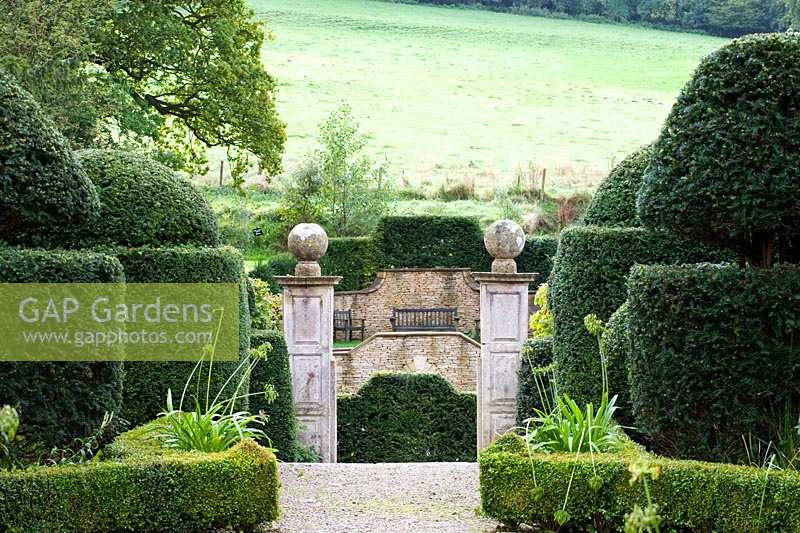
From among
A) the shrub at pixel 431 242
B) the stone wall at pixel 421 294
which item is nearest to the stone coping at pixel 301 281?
the stone wall at pixel 421 294

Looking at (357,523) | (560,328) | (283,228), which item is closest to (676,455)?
(357,523)

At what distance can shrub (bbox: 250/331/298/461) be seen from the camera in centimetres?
1128

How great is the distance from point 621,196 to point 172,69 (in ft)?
45.0

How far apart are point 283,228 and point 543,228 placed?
6.97m

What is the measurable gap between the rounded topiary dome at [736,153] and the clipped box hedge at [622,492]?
154 cm

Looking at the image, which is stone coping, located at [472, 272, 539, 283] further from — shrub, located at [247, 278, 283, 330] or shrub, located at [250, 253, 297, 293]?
shrub, located at [250, 253, 297, 293]

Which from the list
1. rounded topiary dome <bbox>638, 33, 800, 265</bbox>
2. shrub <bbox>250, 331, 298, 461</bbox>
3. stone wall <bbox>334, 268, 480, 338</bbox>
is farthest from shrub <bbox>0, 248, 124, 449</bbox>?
stone wall <bbox>334, 268, 480, 338</bbox>

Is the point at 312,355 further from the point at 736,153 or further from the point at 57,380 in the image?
the point at 736,153

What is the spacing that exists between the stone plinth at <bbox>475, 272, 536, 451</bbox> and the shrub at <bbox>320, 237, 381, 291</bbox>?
13075 millimetres

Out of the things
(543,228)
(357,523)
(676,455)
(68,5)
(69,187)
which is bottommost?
(543,228)

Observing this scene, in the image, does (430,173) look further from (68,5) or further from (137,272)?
(137,272)

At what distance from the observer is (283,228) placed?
29.0 metres

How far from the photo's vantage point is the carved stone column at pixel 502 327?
12578 millimetres

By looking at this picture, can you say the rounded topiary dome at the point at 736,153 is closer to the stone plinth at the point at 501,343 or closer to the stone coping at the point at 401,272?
the stone plinth at the point at 501,343
